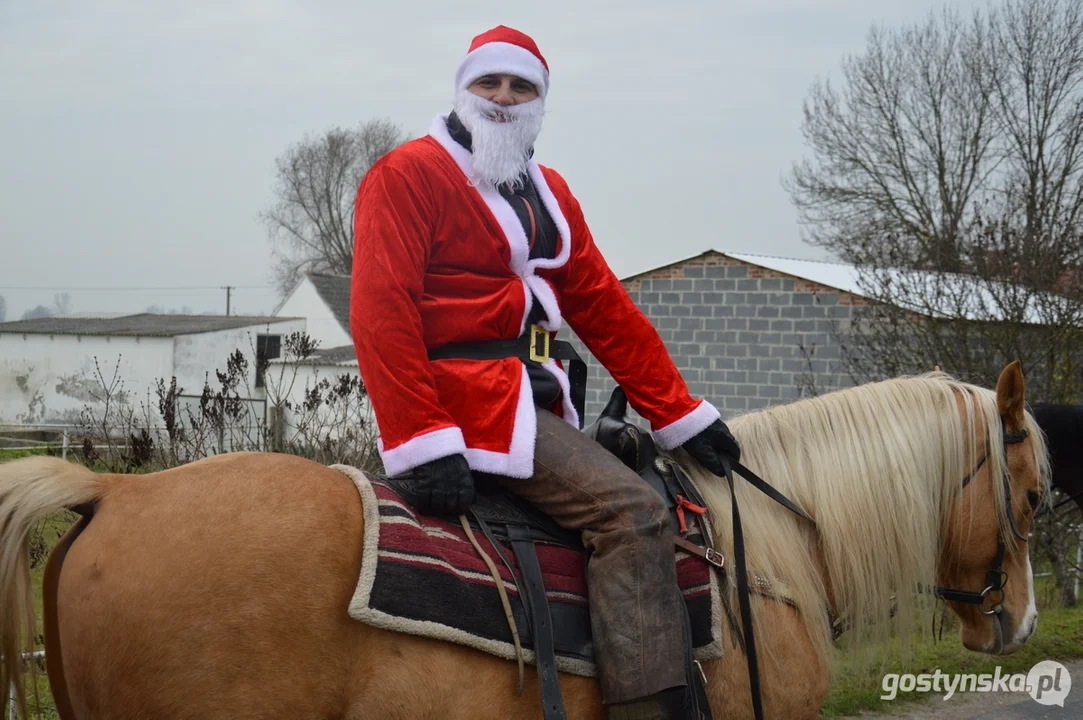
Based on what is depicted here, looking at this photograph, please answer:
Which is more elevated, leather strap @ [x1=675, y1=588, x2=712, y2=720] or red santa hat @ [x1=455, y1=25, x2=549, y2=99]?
red santa hat @ [x1=455, y1=25, x2=549, y2=99]

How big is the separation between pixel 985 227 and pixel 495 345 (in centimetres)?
834

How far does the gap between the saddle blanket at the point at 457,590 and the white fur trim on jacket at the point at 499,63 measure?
49.0 inches

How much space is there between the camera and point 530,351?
275cm

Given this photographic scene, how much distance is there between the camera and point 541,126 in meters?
2.95

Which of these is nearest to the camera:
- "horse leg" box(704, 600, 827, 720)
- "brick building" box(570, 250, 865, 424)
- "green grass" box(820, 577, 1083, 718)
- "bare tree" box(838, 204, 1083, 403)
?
"horse leg" box(704, 600, 827, 720)

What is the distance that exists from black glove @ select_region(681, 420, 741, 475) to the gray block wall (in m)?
8.75

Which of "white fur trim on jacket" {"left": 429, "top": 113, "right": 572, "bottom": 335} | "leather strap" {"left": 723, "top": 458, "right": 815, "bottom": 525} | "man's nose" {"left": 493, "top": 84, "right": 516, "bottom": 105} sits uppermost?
"man's nose" {"left": 493, "top": 84, "right": 516, "bottom": 105}

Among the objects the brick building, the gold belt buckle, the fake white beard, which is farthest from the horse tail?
the brick building

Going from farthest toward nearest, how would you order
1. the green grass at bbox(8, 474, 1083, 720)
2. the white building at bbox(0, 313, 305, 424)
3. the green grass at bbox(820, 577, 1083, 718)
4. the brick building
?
the white building at bbox(0, 313, 305, 424), the brick building, the green grass at bbox(820, 577, 1083, 718), the green grass at bbox(8, 474, 1083, 720)

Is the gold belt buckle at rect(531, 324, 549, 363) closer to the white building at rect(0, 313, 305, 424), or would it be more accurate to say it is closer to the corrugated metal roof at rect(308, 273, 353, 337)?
the white building at rect(0, 313, 305, 424)

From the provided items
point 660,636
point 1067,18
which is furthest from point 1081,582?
point 1067,18

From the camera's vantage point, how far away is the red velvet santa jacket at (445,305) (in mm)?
2414

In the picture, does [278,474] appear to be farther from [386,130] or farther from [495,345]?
[386,130]

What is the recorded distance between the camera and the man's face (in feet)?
9.27
